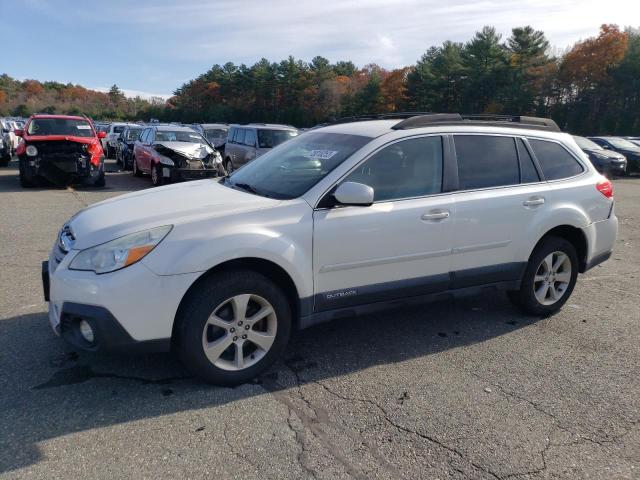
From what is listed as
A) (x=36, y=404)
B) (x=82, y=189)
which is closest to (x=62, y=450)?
(x=36, y=404)

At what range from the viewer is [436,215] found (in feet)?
13.6

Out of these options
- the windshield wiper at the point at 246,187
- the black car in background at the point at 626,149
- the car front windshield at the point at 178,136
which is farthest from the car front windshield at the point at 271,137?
the black car in background at the point at 626,149

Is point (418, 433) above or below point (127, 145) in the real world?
below

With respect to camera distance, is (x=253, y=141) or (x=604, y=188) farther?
(x=253, y=141)

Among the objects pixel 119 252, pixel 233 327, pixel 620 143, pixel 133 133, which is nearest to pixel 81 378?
pixel 119 252

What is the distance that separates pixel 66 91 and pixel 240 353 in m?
143

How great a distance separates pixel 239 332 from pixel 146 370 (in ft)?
2.59

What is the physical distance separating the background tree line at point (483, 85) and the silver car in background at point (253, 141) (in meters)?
40.4

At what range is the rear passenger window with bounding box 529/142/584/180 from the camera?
4895 millimetres

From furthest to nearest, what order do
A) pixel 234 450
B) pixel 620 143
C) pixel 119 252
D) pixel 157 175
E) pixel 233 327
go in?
pixel 620 143 < pixel 157 175 < pixel 233 327 < pixel 119 252 < pixel 234 450

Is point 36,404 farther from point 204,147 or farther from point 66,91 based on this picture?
point 66,91

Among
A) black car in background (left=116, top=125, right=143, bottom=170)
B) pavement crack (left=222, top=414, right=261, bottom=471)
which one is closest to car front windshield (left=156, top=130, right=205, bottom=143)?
black car in background (left=116, top=125, right=143, bottom=170)

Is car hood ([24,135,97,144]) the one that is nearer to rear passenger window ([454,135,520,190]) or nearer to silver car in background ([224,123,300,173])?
silver car in background ([224,123,300,173])

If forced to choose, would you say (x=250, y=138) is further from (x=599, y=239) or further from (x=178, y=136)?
(x=599, y=239)
